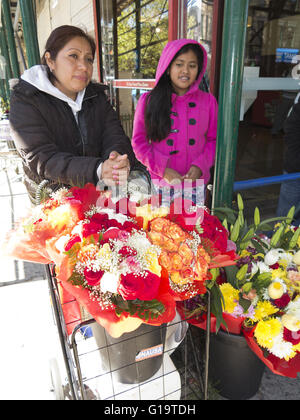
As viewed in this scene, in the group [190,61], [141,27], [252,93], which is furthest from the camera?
[141,27]

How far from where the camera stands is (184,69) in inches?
86.0

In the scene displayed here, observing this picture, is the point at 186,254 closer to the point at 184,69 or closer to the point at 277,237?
the point at 277,237

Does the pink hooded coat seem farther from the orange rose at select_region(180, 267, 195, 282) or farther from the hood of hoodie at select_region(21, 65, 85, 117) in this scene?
the orange rose at select_region(180, 267, 195, 282)

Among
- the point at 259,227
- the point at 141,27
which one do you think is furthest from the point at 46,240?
the point at 141,27

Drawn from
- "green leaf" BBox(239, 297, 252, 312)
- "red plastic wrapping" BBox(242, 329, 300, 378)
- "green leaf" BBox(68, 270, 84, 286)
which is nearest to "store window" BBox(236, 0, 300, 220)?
"green leaf" BBox(239, 297, 252, 312)

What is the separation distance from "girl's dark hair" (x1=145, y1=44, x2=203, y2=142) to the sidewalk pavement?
0.99 metres

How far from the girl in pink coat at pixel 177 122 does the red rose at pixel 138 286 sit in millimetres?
1314

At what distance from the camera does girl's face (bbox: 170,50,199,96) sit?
7.15 feet

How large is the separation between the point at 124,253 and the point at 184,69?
1627mm

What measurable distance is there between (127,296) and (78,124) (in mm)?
1208

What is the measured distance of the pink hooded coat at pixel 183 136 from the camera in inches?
89.0

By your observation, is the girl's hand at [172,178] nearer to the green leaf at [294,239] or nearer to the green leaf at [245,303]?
the green leaf at [294,239]
